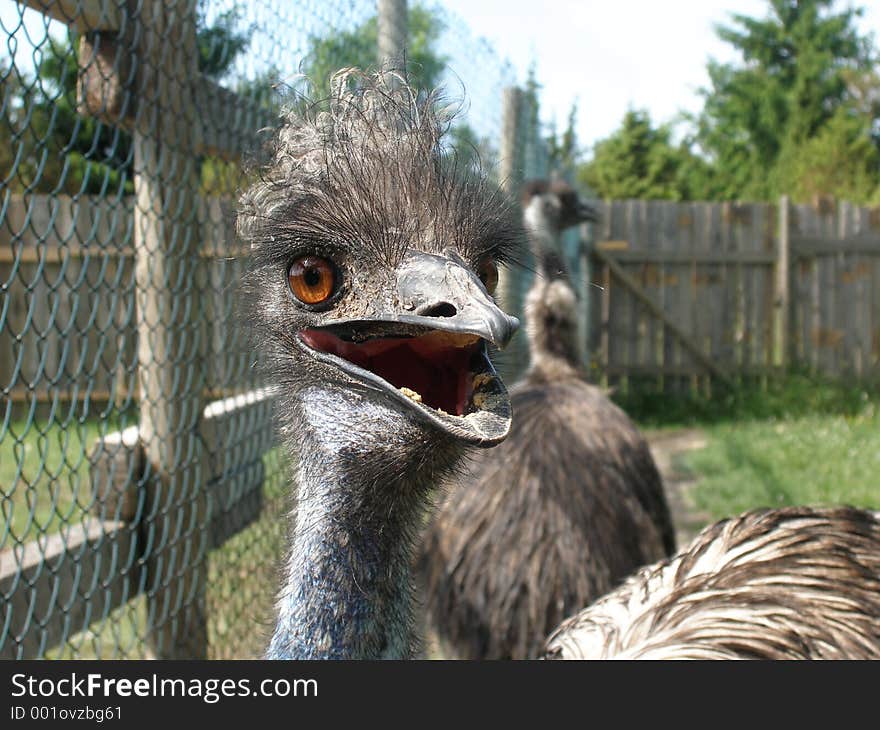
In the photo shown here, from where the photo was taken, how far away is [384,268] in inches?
52.2

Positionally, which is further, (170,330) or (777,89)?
(777,89)

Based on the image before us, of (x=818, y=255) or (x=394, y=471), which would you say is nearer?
(x=394, y=471)

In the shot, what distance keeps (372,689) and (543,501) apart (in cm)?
191

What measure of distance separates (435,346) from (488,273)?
19cm

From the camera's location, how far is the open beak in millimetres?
1178

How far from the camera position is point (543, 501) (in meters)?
3.30

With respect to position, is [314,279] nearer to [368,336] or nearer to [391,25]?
[368,336]

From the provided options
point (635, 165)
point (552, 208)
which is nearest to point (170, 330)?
point (552, 208)

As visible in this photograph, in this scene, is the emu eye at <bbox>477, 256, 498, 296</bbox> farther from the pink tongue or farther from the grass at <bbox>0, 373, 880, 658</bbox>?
the grass at <bbox>0, 373, 880, 658</bbox>

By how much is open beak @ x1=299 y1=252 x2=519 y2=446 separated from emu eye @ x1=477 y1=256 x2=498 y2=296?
139 millimetres

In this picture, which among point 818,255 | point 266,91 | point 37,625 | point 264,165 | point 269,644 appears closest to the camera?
point 269,644

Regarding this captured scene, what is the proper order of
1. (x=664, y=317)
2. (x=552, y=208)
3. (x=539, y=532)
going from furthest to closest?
(x=664, y=317)
(x=552, y=208)
(x=539, y=532)

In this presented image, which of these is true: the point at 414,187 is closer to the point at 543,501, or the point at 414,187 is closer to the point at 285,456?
the point at 285,456

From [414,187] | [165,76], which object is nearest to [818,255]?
[165,76]
